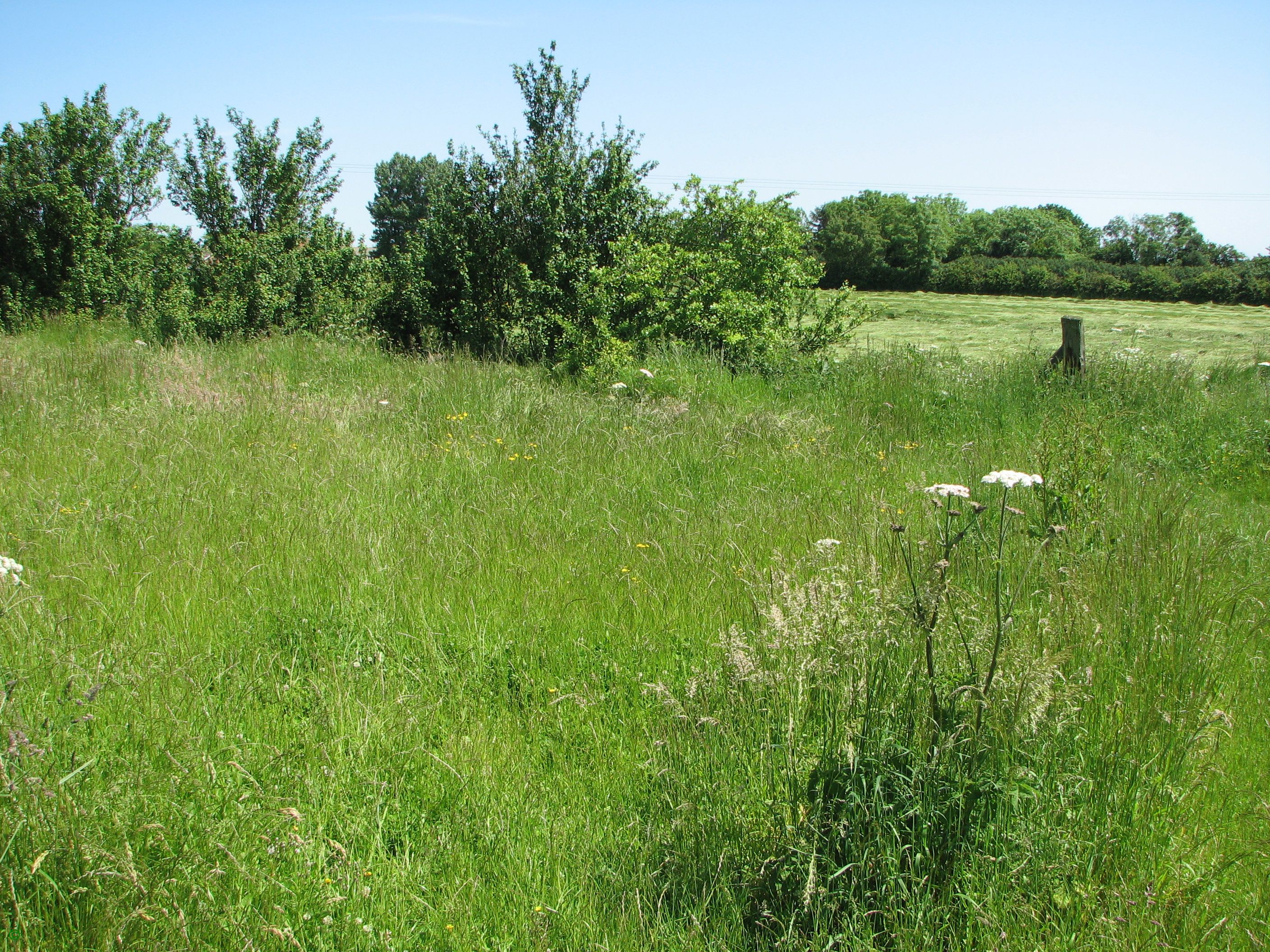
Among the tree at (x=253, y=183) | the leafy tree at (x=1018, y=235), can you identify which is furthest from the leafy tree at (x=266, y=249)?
the leafy tree at (x=1018, y=235)

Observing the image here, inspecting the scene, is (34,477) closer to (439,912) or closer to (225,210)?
(439,912)

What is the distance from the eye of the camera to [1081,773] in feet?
7.99

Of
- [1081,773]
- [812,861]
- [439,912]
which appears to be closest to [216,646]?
[439,912]

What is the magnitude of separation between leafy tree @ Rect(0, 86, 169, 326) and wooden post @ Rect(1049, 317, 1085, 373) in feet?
49.8

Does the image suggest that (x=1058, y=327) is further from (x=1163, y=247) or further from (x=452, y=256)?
(x=1163, y=247)

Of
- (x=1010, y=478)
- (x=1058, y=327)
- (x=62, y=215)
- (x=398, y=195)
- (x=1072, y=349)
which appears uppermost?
(x=398, y=195)

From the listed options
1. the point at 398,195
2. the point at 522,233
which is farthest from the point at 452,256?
the point at 398,195

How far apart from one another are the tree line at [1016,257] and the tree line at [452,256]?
487 inches

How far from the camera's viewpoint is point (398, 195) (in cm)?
8181

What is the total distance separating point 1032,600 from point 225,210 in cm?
1333

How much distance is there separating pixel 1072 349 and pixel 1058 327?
13927 mm

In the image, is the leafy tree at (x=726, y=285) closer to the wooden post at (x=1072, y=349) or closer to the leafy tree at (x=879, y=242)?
the wooden post at (x=1072, y=349)

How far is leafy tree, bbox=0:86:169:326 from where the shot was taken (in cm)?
1430

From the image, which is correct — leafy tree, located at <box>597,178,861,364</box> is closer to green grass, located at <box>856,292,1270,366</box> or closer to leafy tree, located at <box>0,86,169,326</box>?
green grass, located at <box>856,292,1270,366</box>
